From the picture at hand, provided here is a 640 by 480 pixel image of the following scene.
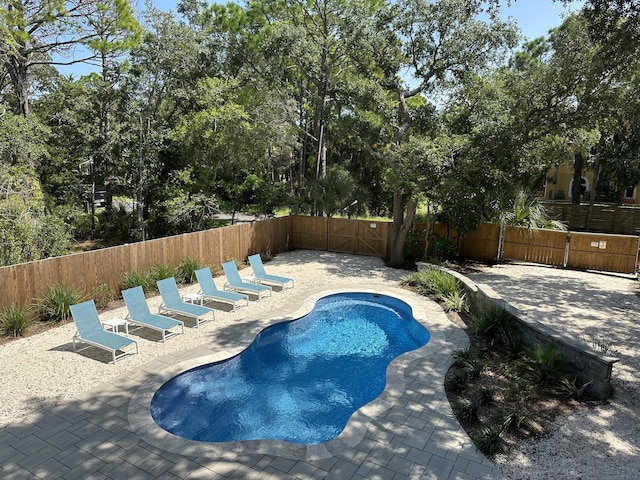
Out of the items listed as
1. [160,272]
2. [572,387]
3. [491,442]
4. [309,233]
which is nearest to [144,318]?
[160,272]

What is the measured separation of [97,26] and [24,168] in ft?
22.1

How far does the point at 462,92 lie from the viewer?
1553 cm

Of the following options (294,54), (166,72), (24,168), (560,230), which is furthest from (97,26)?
(560,230)

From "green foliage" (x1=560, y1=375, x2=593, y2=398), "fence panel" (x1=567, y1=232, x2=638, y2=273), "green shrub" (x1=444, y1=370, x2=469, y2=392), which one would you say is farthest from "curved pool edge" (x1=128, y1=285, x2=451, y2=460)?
"fence panel" (x1=567, y1=232, x2=638, y2=273)

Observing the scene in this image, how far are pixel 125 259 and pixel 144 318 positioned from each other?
2.76m

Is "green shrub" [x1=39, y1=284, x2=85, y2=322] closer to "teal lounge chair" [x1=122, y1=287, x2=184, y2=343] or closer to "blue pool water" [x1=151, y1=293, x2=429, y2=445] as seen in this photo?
"teal lounge chair" [x1=122, y1=287, x2=184, y2=343]

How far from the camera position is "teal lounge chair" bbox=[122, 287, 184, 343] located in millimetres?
8931

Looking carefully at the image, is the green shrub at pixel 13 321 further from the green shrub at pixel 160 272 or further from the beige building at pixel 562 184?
the beige building at pixel 562 184

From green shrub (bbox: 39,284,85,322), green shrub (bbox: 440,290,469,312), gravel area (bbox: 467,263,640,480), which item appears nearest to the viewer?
gravel area (bbox: 467,263,640,480)

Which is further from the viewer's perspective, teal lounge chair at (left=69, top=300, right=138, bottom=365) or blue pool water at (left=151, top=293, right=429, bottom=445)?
teal lounge chair at (left=69, top=300, right=138, bottom=365)

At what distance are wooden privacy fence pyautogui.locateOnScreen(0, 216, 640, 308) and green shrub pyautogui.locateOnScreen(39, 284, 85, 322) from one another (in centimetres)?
20

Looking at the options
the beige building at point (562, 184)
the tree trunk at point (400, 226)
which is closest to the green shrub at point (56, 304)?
the tree trunk at point (400, 226)

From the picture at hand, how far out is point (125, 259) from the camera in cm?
1130

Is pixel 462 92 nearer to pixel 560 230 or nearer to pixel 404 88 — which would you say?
pixel 404 88
